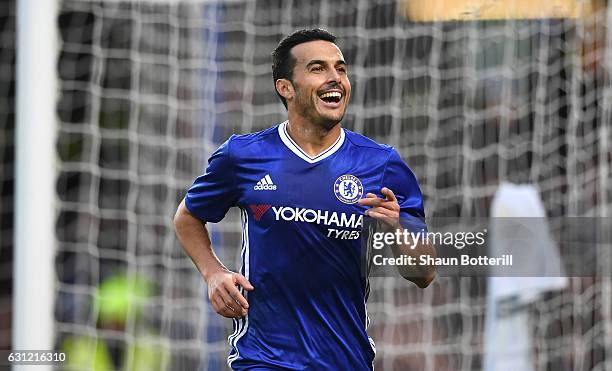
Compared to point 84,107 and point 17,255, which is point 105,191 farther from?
point 17,255

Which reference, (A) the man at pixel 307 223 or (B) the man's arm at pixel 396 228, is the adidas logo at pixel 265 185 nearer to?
(A) the man at pixel 307 223

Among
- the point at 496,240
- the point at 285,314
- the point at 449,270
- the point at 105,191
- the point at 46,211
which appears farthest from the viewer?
the point at 105,191

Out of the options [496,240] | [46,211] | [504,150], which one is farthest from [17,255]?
[504,150]

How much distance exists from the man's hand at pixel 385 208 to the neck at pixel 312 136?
342 millimetres

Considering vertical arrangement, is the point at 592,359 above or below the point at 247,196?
below

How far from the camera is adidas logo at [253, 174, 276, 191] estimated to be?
14.8 feet

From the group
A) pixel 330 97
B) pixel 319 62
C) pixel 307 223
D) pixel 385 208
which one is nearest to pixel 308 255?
pixel 307 223

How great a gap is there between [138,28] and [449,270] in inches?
114

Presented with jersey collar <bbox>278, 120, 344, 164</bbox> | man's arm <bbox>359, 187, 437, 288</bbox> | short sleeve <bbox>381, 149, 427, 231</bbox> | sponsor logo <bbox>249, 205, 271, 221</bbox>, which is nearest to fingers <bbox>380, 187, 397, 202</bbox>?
man's arm <bbox>359, 187, 437, 288</bbox>

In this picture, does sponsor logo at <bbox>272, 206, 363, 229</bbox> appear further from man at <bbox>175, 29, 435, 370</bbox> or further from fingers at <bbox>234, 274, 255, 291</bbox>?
fingers at <bbox>234, 274, 255, 291</bbox>

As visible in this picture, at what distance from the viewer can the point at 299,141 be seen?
4.57m

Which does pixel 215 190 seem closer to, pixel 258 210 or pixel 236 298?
pixel 258 210

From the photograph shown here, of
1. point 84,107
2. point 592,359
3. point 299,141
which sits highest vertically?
point 84,107

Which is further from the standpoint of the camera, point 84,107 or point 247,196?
point 84,107
